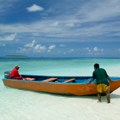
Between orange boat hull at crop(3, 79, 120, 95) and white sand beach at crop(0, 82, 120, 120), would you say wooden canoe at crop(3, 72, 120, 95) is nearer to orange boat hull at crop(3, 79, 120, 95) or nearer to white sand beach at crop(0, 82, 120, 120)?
orange boat hull at crop(3, 79, 120, 95)

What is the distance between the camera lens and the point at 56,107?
8.00 m

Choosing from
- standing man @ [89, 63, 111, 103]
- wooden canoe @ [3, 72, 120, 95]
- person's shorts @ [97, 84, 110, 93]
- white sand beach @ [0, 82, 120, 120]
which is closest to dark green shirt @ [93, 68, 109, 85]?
standing man @ [89, 63, 111, 103]

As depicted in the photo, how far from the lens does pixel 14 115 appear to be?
715cm

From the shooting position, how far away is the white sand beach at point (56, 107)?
22.5 feet

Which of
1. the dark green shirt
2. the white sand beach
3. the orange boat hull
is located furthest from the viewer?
the orange boat hull

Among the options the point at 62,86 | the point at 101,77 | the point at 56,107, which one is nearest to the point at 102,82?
the point at 101,77

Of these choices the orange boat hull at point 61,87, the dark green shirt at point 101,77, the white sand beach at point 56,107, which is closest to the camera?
the white sand beach at point 56,107

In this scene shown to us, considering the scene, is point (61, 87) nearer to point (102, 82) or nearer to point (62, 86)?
point (62, 86)

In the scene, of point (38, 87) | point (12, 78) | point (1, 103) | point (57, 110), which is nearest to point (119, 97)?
point (57, 110)

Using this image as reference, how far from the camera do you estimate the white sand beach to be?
685 cm

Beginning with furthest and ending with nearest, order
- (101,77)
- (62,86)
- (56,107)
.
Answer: (62,86) → (101,77) → (56,107)

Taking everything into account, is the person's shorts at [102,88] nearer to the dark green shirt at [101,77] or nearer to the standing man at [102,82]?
→ the standing man at [102,82]

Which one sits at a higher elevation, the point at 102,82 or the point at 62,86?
the point at 102,82

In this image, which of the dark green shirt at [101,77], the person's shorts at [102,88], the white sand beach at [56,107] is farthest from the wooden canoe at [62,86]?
the dark green shirt at [101,77]
